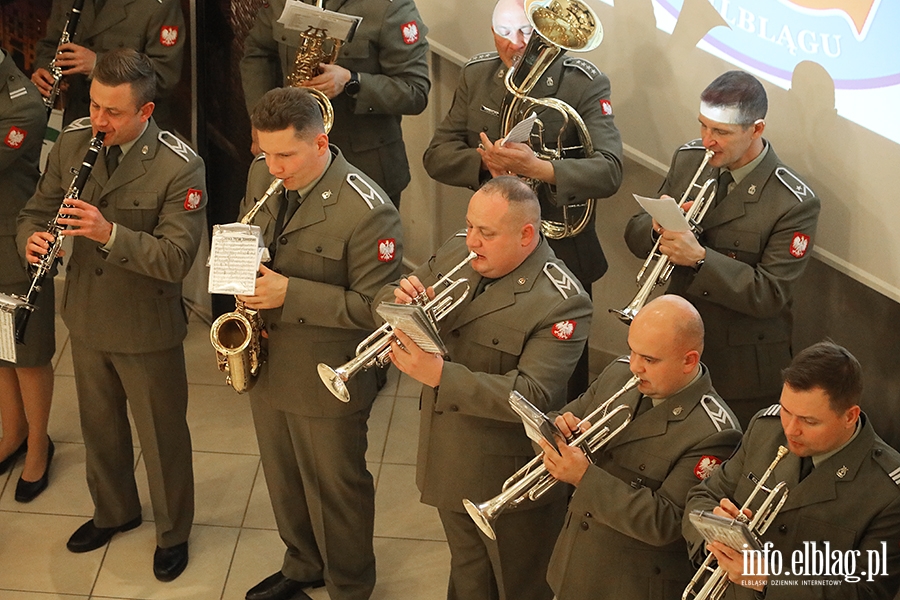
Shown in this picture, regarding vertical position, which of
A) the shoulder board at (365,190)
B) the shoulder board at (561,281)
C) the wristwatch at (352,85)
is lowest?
the wristwatch at (352,85)

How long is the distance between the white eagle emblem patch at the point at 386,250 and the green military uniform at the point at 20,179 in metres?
1.65

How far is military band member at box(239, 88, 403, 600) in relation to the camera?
4.07 meters

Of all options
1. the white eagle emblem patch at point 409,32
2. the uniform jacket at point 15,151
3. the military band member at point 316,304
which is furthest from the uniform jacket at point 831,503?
the uniform jacket at point 15,151

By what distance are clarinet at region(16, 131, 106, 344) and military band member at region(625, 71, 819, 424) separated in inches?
82.8

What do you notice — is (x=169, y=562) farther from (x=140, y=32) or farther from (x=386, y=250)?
(x=140, y=32)

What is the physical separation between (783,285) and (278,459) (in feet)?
6.53

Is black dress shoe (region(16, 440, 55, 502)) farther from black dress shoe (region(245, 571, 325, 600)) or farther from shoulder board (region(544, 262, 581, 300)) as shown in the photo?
shoulder board (region(544, 262, 581, 300))

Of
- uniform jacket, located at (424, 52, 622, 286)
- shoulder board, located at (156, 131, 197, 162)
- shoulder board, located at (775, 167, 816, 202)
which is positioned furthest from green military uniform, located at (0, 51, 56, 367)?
shoulder board, located at (775, 167, 816, 202)

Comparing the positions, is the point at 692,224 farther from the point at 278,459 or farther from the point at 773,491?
the point at 278,459

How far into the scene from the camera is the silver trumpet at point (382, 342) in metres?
3.81

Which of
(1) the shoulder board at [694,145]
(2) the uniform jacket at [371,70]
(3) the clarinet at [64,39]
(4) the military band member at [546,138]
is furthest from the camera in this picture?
(3) the clarinet at [64,39]

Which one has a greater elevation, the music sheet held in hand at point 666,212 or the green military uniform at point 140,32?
the music sheet held in hand at point 666,212

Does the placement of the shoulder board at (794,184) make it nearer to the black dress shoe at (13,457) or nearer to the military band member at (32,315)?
the military band member at (32,315)

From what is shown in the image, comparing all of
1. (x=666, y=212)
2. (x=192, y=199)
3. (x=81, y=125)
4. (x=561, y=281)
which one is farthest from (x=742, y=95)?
(x=81, y=125)
